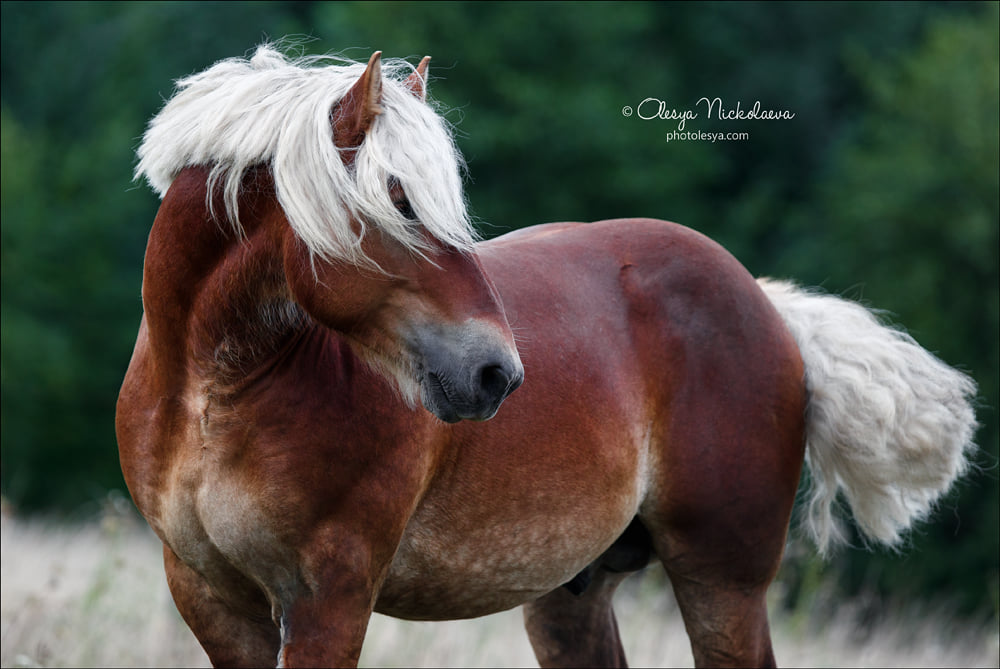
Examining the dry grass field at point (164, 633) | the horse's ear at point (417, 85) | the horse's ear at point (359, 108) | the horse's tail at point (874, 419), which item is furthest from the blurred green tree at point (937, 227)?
the horse's ear at point (359, 108)

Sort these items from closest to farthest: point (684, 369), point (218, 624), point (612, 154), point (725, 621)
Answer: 1. point (218, 624)
2. point (684, 369)
3. point (725, 621)
4. point (612, 154)

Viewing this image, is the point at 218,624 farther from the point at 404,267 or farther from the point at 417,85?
the point at 417,85

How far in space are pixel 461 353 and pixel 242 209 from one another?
23.9 inches

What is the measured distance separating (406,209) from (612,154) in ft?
55.2

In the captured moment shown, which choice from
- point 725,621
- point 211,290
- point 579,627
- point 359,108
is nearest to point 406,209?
point 359,108

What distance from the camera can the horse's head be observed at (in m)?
2.27

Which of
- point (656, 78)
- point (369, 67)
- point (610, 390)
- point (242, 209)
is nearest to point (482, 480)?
point (610, 390)

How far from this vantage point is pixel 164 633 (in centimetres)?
511

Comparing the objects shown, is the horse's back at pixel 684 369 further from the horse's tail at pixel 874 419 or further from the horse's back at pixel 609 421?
the horse's tail at pixel 874 419

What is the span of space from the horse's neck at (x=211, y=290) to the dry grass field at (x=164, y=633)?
250 centimetres

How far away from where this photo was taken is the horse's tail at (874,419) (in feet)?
11.8

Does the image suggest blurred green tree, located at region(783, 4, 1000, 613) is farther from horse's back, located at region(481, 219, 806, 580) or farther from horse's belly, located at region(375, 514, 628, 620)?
horse's belly, located at region(375, 514, 628, 620)

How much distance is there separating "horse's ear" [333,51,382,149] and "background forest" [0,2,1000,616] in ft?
46.9

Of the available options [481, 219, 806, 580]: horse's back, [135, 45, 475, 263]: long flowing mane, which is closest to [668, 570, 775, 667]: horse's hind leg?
[481, 219, 806, 580]: horse's back
